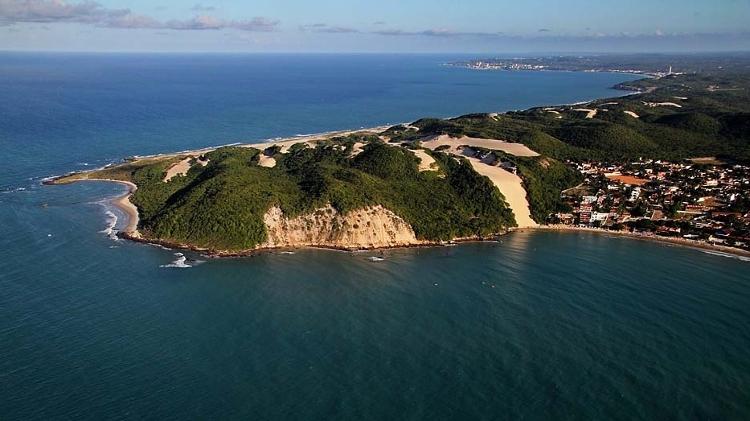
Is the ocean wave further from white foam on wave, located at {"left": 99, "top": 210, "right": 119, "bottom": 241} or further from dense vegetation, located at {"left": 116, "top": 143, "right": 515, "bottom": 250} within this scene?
white foam on wave, located at {"left": 99, "top": 210, "right": 119, "bottom": 241}

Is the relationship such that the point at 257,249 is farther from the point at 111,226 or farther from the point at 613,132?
the point at 613,132

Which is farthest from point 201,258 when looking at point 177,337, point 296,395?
point 296,395

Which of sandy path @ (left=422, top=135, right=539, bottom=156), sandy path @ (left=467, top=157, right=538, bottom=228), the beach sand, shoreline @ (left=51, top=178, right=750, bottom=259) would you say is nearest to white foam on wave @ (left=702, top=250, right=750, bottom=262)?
shoreline @ (left=51, top=178, right=750, bottom=259)

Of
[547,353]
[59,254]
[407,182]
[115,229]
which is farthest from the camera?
[407,182]

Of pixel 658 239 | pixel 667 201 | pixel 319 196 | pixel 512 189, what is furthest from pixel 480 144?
pixel 319 196

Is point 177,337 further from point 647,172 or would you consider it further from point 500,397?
point 647,172
